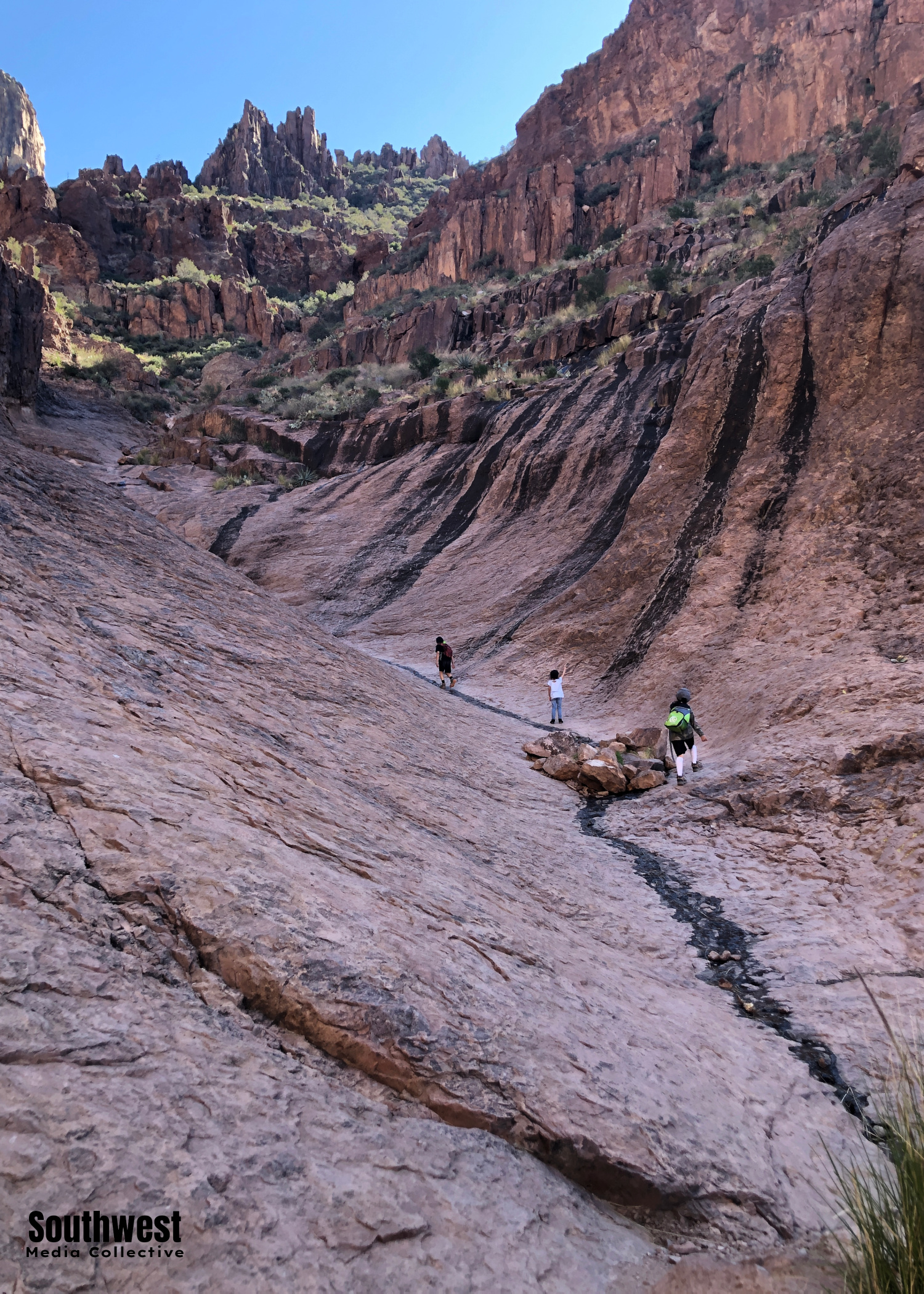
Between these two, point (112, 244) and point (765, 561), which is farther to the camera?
point (112, 244)

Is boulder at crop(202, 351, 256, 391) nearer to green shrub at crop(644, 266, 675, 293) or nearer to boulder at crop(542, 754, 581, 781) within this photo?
green shrub at crop(644, 266, 675, 293)

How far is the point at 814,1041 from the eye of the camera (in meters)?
4.07

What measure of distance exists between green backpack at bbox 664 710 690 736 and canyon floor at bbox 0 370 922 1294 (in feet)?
7.59

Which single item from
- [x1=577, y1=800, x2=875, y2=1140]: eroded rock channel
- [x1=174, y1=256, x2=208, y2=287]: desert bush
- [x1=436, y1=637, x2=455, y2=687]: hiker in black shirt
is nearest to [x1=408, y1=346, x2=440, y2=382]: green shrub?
[x1=436, y1=637, x2=455, y2=687]: hiker in black shirt

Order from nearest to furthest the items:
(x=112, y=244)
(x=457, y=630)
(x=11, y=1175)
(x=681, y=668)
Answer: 1. (x=11, y=1175)
2. (x=681, y=668)
3. (x=457, y=630)
4. (x=112, y=244)

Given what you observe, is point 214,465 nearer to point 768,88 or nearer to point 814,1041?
point 814,1041

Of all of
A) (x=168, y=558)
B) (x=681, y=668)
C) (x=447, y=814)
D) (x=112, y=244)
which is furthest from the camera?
(x=112, y=244)

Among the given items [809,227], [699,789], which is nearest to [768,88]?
[809,227]

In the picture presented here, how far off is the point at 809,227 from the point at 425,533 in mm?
16956

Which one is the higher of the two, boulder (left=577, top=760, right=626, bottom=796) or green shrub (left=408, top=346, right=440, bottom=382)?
green shrub (left=408, top=346, right=440, bottom=382)

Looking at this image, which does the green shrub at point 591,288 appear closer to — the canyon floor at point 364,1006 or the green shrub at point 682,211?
the green shrub at point 682,211

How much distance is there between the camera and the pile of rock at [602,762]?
30.0 ft

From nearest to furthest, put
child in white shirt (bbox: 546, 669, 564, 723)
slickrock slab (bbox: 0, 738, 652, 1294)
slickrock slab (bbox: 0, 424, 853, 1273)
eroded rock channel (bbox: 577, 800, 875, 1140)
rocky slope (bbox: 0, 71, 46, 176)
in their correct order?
slickrock slab (bbox: 0, 738, 652, 1294) → slickrock slab (bbox: 0, 424, 853, 1273) → eroded rock channel (bbox: 577, 800, 875, 1140) → child in white shirt (bbox: 546, 669, 564, 723) → rocky slope (bbox: 0, 71, 46, 176)

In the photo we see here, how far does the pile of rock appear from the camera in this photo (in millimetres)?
9156
